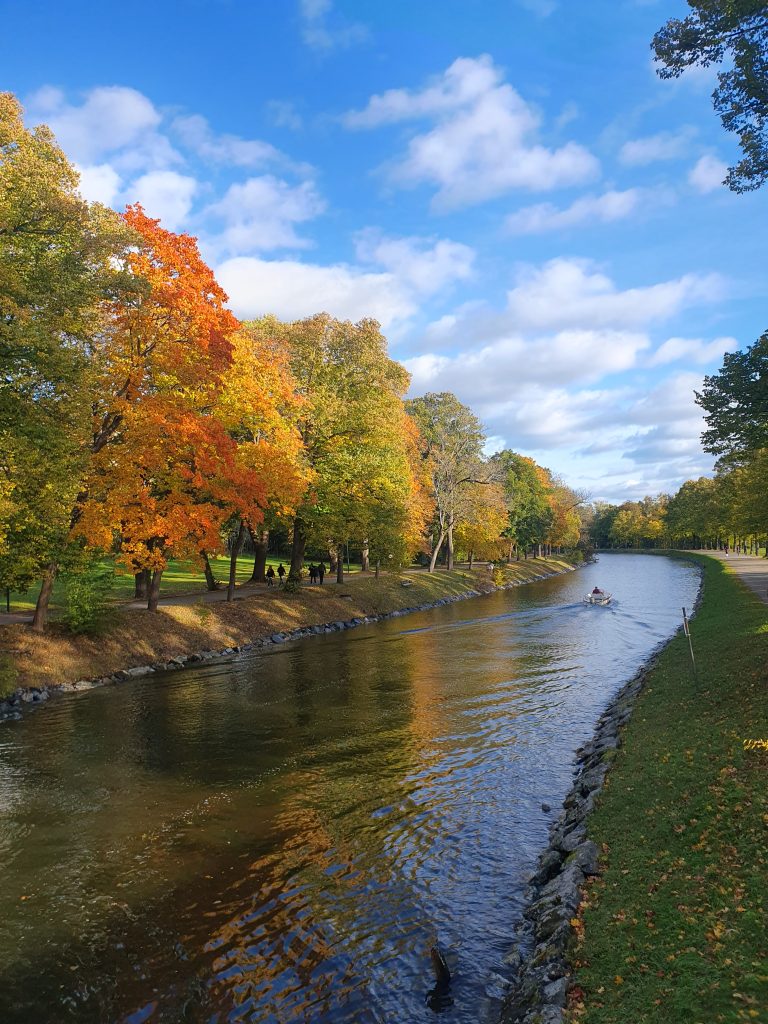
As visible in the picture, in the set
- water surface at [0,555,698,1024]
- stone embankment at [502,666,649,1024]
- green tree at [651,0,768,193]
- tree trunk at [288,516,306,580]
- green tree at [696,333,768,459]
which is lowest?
water surface at [0,555,698,1024]

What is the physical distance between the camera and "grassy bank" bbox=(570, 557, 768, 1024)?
18.1ft

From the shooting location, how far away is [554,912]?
25.7ft

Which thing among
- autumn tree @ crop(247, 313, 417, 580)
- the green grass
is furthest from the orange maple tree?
autumn tree @ crop(247, 313, 417, 580)

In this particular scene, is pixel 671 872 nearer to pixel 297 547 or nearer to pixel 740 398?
pixel 740 398

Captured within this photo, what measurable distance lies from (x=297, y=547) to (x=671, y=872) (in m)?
35.1

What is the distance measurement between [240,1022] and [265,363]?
28427mm

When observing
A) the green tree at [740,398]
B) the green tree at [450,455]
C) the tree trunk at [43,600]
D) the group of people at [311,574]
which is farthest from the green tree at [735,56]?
the green tree at [450,455]

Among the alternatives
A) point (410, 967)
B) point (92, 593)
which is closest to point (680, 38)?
point (410, 967)

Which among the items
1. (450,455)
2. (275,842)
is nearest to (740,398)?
(275,842)

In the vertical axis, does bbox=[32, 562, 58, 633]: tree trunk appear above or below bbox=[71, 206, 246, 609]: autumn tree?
below

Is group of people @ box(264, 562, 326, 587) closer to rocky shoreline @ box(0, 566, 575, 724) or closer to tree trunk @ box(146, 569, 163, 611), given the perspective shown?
rocky shoreline @ box(0, 566, 575, 724)

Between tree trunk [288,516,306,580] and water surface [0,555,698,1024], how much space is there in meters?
17.3

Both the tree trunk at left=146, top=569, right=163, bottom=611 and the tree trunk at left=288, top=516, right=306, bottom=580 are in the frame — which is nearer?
the tree trunk at left=146, top=569, right=163, bottom=611

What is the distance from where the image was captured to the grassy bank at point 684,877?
5.51 m
